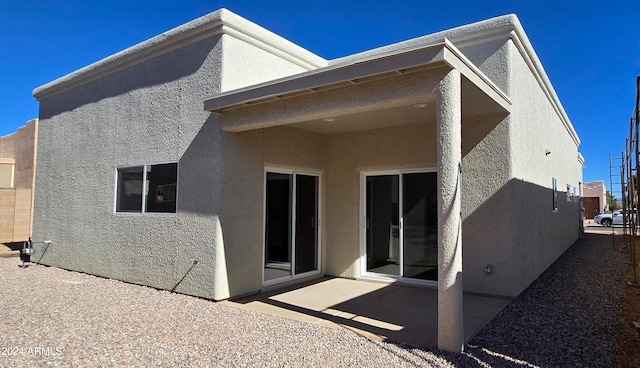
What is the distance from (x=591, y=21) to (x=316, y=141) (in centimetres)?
1431

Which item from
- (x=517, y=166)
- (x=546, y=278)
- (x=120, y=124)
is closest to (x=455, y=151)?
(x=517, y=166)

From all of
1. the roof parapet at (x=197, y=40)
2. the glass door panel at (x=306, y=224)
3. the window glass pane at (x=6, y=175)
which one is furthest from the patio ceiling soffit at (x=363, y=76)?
the window glass pane at (x=6, y=175)

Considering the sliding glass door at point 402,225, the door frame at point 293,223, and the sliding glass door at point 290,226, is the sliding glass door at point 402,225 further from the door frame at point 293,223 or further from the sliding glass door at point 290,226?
the sliding glass door at point 290,226

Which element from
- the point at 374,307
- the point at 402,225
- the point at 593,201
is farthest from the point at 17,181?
the point at 593,201

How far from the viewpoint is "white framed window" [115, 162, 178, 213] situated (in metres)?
8.44

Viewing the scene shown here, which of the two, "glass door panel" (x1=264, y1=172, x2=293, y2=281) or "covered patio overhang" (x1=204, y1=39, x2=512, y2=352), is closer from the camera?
"covered patio overhang" (x1=204, y1=39, x2=512, y2=352)

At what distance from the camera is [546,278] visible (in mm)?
9461

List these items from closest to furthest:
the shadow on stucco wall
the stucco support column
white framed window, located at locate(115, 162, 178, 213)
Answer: the stucco support column
the shadow on stucco wall
white framed window, located at locate(115, 162, 178, 213)

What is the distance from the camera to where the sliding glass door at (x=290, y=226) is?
8.66 m

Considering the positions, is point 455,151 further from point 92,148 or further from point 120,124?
point 92,148

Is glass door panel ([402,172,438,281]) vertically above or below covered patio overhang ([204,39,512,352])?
below

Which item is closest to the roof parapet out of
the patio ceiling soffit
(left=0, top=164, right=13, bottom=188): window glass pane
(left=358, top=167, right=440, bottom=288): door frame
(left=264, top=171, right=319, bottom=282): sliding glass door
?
the patio ceiling soffit

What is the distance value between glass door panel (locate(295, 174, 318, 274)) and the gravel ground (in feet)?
8.99

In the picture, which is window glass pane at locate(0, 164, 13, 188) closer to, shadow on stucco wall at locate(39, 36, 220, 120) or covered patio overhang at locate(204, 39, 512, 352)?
shadow on stucco wall at locate(39, 36, 220, 120)
